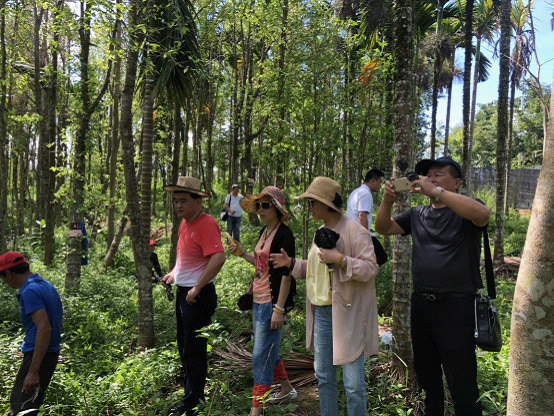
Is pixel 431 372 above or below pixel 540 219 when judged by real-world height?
below

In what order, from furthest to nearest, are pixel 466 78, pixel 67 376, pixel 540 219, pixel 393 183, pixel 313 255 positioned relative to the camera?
pixel 466 78
pixel 67 376
pixel 313 255
pixel 393 183
pixel 540 219

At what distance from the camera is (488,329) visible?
2533mm

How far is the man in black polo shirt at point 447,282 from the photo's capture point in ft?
8.52

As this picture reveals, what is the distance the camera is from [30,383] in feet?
10.4

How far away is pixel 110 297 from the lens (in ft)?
25.0

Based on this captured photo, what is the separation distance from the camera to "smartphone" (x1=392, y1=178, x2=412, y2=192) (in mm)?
2615

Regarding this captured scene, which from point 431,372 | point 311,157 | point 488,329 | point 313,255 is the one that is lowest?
point 431,372

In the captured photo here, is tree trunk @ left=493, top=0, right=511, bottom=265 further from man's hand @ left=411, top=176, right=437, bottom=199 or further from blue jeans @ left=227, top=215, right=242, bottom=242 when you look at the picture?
man's hand @ left=411, top=176, right=437, bottom=199

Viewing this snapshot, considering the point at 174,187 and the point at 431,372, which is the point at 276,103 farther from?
the point at 431,372

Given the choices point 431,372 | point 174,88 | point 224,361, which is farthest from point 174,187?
point 174,88

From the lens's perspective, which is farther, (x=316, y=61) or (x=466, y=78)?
(x=466, y=78)

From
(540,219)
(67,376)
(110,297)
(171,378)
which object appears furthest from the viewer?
(110,297)

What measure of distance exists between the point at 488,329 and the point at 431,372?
548 mm

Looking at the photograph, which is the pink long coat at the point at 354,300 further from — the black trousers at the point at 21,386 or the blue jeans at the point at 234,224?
the blue jeans at the point at 234,224
